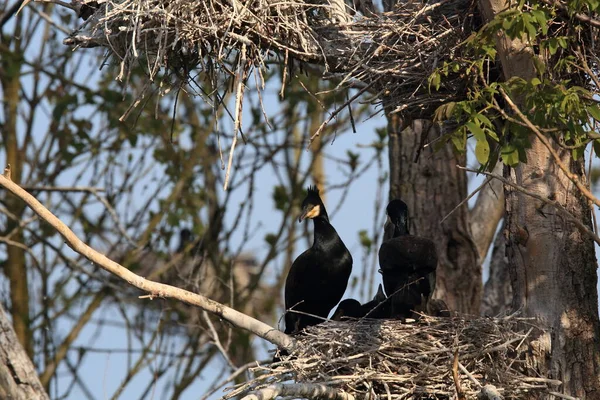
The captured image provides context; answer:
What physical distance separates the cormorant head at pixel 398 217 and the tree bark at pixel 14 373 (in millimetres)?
2399

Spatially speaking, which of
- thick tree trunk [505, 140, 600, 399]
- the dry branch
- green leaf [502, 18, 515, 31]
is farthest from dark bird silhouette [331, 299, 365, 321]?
green leaf [502, 18, 515, 31]

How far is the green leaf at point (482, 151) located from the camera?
14.4ft

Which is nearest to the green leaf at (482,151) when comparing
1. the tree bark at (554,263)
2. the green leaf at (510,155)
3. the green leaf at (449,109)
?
the green leaf at (510,155)

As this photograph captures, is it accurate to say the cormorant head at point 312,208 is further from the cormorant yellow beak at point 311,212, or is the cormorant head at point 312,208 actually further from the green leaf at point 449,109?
the green leaf at point 449,109

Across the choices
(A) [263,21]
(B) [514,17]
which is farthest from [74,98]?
(B) [514,17]

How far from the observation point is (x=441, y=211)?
787 centimetres

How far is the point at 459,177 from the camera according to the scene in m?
8.05

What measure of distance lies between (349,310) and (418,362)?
54.1 inches

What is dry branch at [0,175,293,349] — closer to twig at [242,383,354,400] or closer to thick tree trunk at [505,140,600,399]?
twig at [242,383,354,400]

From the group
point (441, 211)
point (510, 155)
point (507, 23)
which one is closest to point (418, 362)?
point (510, 155)

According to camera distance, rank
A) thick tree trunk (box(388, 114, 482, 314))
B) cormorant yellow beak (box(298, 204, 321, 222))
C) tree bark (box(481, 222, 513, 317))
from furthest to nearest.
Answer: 1. tree bark (box(481, 222, 513, 317))
2. thick tree trunk (box(388, 114, 482, 314))
3. cormorant yellow beak (box(298, 204, 321, 222))

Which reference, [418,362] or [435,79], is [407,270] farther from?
[435,79]

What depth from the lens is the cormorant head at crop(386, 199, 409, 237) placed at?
22.0 ft

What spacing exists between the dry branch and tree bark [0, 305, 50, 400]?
79.7 inches
